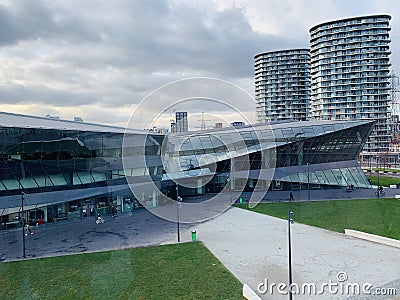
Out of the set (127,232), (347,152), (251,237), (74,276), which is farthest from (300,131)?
(74,276)

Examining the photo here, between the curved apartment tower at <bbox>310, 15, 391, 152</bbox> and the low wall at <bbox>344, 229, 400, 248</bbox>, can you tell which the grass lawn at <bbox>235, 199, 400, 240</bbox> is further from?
the curved apartment tower at <bbox>310, 15, 391, 152</bbox>

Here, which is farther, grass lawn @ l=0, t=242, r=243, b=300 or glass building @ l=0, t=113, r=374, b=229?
glass building @ l=0, t=113, r=374, b=229

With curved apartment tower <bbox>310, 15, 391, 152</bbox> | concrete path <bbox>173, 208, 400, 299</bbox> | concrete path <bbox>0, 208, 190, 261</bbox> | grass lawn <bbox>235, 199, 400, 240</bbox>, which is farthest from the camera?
curved apartment tower <bbox>310, 15, 391, 152</bbox>

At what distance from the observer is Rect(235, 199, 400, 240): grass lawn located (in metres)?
25.8

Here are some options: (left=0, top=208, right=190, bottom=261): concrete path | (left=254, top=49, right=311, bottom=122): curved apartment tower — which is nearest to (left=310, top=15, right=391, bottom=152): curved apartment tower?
(left=254, top=49, right=311, bottom=122): curved apartment tower

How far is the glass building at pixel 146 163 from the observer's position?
2933 cm

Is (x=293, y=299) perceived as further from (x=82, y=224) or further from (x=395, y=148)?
(x=395, y=148)

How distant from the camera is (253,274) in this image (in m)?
17.2

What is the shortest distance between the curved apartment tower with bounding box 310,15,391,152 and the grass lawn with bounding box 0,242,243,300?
269ft

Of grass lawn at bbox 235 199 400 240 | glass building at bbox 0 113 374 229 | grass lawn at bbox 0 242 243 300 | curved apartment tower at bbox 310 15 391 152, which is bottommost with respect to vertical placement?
grass lawn at bbox 0 242 243 300

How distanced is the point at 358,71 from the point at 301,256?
83.1m

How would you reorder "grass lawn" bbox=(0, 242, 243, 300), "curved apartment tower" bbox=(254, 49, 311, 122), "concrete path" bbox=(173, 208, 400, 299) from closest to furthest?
"grass lawn" bbox=(0, 242, 243, 300)
"concrete path" bbox=(173, 208, 400, 299)
"curved apartment tower" bbox=(254, 49, 311, 122)

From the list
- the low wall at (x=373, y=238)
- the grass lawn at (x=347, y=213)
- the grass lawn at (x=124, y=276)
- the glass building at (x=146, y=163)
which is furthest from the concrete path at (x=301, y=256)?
the glass building at (x=146, y=163)

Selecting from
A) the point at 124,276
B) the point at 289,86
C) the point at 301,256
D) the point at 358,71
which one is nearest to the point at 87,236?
the point at 124,276
